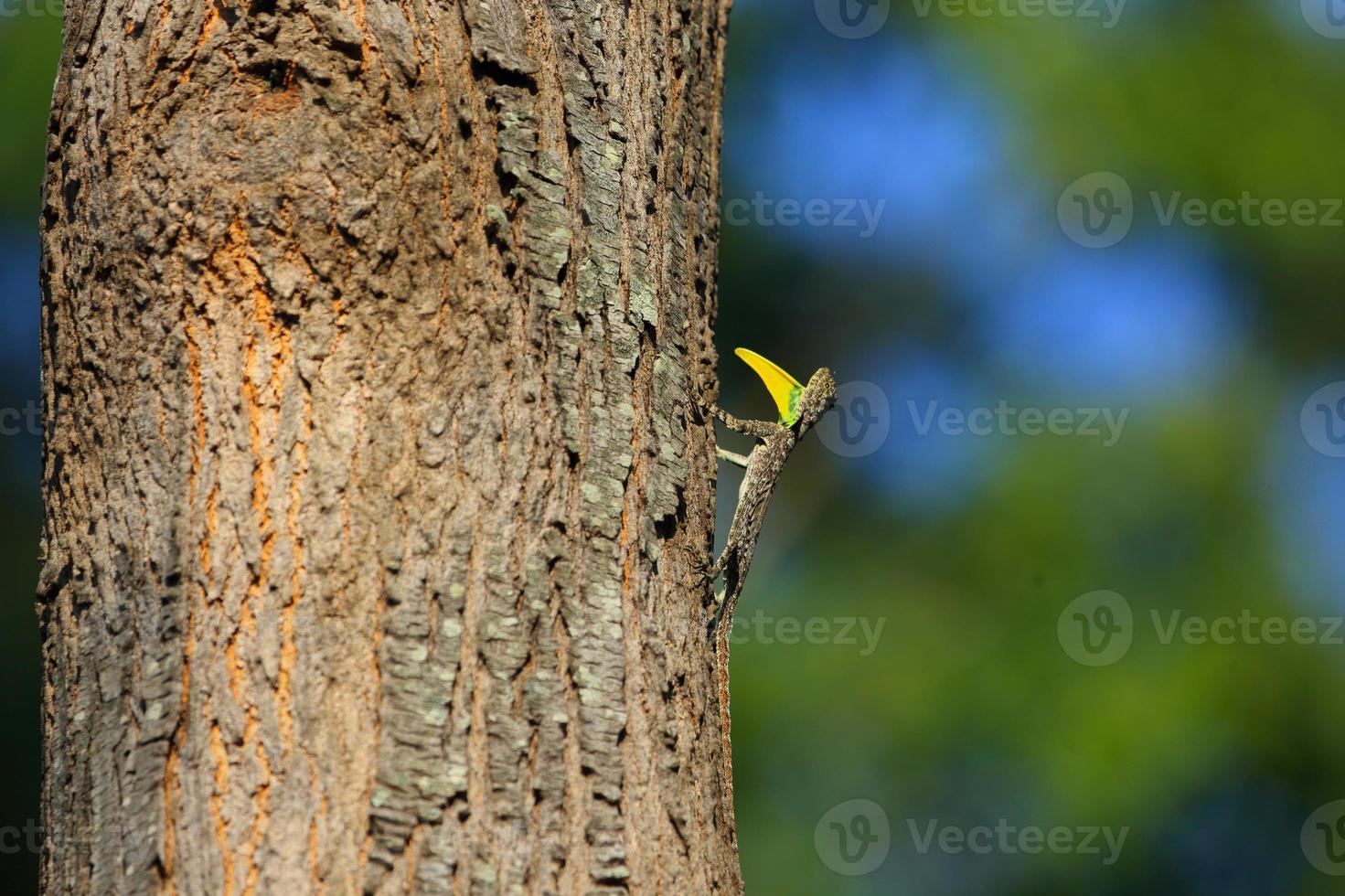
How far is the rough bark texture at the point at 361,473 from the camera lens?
1609 millimetres

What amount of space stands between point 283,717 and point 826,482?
26.7 feet

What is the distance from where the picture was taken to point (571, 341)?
187 centimetres

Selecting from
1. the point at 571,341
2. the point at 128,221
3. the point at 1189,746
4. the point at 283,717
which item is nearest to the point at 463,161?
the point at 571,341

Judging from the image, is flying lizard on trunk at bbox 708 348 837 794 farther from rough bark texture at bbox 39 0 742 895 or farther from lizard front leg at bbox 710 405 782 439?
rough bark texture at bbox 39 0 742 895

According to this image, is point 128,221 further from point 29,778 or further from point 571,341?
point 29,778

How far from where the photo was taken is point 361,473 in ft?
5.63

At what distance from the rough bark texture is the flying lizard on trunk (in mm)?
1029
